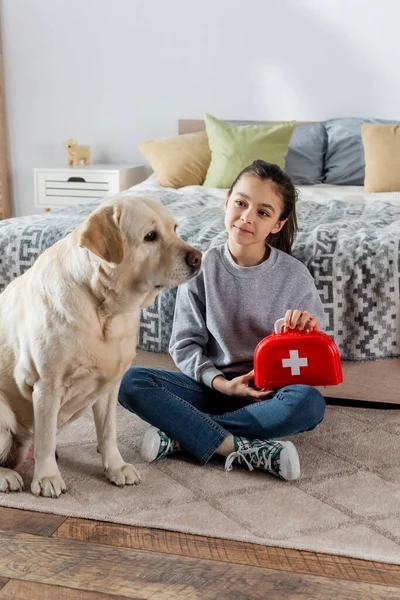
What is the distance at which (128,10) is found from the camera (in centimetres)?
473

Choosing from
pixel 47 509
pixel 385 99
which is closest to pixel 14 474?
pixel 47 509

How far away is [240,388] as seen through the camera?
197 cm

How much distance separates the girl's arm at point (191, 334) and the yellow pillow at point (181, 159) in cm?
205

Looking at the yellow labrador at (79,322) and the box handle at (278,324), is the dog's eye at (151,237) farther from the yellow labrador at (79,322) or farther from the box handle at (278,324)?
the box handle at (278,324)

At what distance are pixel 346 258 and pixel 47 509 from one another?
1159mm

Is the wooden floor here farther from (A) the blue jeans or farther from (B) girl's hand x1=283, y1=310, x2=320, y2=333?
(B) girl's hand x1=283, y1=310, x2=320, y2=333

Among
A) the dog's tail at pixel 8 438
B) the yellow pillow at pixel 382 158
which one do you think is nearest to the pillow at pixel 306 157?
the yellow pillow at pixel 382 158

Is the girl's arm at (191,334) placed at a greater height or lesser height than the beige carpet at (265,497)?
greater

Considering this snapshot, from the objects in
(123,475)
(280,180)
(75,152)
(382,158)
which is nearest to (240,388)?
(123,475)

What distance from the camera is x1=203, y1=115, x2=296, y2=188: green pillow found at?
398 centimetres

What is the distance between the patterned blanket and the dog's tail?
0.66 meters

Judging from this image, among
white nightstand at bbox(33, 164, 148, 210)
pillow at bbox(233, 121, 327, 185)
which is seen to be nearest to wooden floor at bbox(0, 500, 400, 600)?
pillow at bbox(233, 121, 327, 185)

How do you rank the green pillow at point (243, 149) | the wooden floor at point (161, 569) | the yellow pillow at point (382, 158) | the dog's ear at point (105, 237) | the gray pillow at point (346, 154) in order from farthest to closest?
the gray pillow at point (346, 154)
the green pillow at point (243, 149)
the yellow pillow at point (382, 158)
the dog's ear at point (105, 237)
the wooden floor at point (161, 569)

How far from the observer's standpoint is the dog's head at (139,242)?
160 cm
